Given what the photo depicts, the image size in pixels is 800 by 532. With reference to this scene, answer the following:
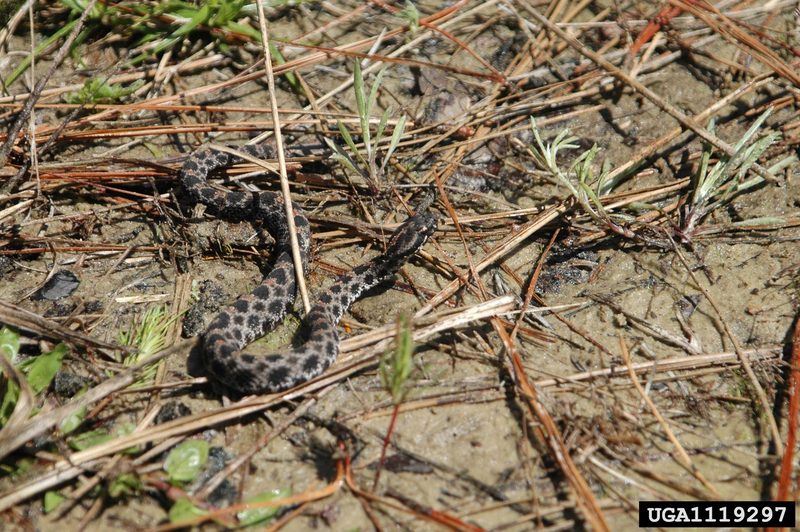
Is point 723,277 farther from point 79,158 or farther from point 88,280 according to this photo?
point 79,158

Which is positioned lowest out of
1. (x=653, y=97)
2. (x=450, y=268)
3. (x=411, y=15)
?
(x=450, y=268)

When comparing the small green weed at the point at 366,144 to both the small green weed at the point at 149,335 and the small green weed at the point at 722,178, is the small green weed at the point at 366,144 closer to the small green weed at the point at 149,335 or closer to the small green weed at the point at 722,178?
the small green weed at the point at 149,335

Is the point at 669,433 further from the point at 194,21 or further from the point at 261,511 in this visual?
the point at 194,21

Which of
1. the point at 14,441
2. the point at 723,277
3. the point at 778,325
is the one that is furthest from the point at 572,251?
the point at 14,441

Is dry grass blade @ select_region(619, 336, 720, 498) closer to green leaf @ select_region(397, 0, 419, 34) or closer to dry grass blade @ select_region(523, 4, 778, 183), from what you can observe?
dry grass blade @ select_region(523, 4, 778, 183)

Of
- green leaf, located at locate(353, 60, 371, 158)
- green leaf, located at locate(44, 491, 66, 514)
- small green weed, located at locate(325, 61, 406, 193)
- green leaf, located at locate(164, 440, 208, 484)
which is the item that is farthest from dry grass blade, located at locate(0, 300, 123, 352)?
green leaf, located at locate(353, 60, 371, 158)

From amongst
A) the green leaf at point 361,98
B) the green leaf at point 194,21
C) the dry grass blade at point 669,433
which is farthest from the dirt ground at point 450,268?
the green leaf at point 361,98

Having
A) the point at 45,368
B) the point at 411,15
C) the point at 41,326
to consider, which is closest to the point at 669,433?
the point at 45,368
